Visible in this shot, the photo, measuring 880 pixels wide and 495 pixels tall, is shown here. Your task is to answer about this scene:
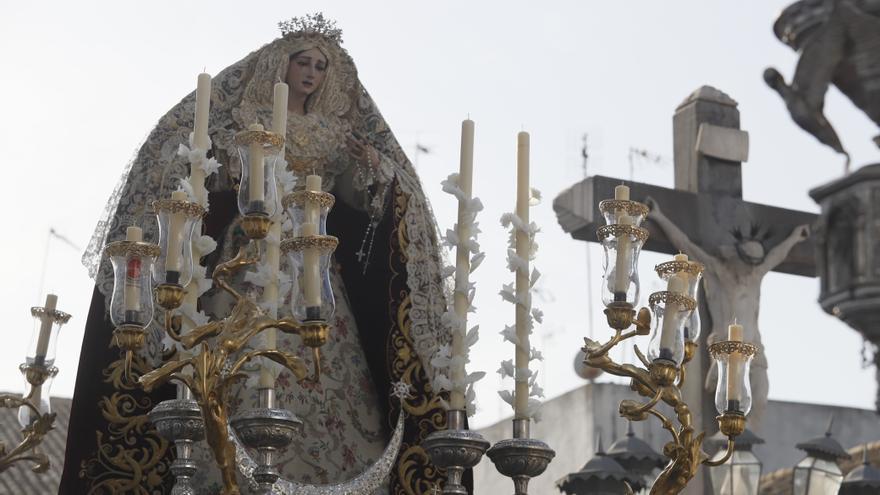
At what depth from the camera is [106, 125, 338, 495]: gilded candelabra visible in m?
5.61

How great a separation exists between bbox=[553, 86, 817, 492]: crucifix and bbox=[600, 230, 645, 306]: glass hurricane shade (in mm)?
3900

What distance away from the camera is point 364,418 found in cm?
712

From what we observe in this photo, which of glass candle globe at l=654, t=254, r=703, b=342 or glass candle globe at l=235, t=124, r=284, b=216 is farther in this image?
glass candle globe at l=654, t=254, r=703, b=342

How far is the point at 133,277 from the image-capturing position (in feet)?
18.9

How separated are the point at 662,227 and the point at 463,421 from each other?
13.1 feet

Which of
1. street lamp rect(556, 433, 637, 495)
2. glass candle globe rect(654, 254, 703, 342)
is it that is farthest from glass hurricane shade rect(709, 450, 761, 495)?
glass candle globe rect(654, 254, 703, 342)

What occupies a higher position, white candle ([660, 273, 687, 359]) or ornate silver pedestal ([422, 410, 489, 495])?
white candle ([660, 273, 687, 359])

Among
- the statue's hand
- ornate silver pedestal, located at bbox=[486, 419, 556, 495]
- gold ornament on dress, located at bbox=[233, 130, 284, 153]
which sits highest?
the statue's hand

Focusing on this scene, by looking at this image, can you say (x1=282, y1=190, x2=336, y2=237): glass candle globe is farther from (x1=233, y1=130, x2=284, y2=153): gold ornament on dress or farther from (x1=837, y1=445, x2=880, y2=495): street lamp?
(x1=837, y1=445, x2=880, y2=495): street lamp

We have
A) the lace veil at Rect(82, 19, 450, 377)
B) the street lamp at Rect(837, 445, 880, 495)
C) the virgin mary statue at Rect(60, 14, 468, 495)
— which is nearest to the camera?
the virgin mary statue at Rect(60, 14, 468, 495)

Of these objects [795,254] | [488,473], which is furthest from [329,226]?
[488,473]

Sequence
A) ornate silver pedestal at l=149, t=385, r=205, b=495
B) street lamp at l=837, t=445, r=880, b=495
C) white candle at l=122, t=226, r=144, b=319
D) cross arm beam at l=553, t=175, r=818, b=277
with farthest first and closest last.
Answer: cross arm beam at l=553, t=175, r=818, b=277 < street lamp at l=837, t=445, r=880, b=495 < ornate silver pedestal at l=149, t=385, r=205, b=495 < white candle at l=122, t=226, r=144, b=319

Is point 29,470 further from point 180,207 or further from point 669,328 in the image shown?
point 669,328

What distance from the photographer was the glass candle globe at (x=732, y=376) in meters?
5.97
